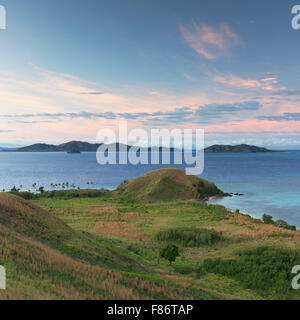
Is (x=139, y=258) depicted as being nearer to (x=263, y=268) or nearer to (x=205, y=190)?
(x=263, y=268)

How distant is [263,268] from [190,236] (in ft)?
47.4

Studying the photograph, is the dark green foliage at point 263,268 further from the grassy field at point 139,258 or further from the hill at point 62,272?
the hill at point 62,272

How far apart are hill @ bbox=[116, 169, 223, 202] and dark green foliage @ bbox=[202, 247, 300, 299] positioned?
54092 millimetres

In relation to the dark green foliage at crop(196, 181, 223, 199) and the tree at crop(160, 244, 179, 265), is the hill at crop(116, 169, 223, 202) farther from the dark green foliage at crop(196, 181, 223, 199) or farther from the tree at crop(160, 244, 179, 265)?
the tree at crop(160, 244, 179, 265)

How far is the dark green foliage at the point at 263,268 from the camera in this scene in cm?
2419

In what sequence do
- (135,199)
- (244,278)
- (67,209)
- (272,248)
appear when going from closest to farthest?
(244,278), (272,248), (67,209), (135,199)

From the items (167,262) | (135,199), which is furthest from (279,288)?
(135,199)

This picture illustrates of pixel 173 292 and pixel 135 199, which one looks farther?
pixel 135 199

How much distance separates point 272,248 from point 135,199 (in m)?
58.3

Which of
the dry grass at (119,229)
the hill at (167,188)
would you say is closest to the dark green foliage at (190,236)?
the dry grass at (119,229)

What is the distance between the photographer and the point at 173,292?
16.9m

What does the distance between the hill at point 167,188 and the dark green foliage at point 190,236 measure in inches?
1607

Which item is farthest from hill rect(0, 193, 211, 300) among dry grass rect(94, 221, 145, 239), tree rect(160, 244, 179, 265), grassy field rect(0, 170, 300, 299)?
dry grass rect(94, 221, 145, 239)
